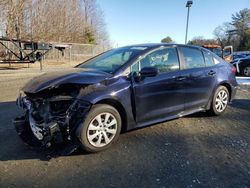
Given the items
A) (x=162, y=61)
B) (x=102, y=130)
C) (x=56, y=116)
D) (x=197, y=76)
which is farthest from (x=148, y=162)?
(x=197, y=76)

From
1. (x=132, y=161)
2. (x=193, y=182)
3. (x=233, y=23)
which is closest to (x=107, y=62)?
(x=132, y=161)

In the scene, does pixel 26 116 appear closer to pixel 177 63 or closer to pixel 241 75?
pixel 177 63

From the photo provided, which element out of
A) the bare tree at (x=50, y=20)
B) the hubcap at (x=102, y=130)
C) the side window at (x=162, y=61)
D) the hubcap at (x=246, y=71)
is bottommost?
the hubcap at (x=102, y=130)

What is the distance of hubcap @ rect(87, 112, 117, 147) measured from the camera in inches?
160

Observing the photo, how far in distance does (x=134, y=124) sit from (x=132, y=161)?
0.85 meters

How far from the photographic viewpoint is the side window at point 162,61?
4.82 meters

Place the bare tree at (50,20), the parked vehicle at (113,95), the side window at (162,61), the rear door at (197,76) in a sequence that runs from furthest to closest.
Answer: the bare tree at (50,20) < the rear door at (197,76) < the side window at (162,61) < the parked vehicle at (113,95)

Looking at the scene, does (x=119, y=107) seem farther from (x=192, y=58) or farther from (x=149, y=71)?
(x=192, y=58)

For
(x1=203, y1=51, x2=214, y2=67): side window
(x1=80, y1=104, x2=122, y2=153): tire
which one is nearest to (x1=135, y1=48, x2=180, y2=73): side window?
(x1=80, y1=104, x2=122, y2=153): tire

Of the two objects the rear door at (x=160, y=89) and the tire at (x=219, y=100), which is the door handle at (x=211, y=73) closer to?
the tire at (x=219, y=100)

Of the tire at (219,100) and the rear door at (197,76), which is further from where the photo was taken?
the tire at (219,100)

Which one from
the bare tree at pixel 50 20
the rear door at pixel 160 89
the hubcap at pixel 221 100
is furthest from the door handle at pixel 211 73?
the bare tree at pixel 50 20

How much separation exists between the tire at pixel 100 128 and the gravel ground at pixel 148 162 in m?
0.14

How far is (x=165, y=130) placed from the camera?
5.20 meters
